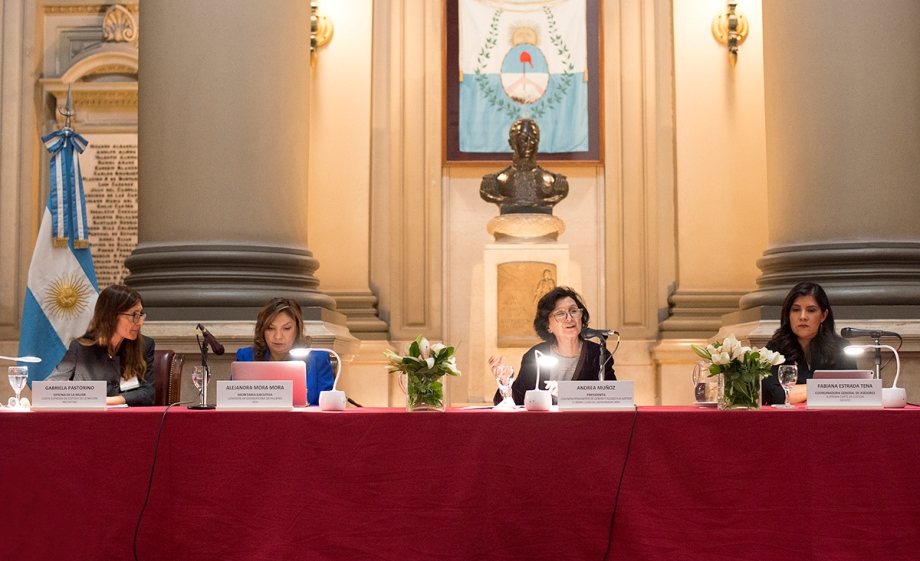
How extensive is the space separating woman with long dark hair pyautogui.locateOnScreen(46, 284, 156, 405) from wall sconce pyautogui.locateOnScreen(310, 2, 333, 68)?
3.76 m

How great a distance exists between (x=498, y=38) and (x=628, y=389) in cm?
525

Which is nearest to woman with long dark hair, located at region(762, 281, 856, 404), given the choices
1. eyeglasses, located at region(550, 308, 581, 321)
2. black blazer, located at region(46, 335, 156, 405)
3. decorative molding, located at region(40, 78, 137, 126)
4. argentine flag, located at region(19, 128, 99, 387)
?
eyeglasses, located at region(550, 308, 581, 321)

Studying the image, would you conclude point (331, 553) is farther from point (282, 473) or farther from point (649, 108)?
point (649, 108)

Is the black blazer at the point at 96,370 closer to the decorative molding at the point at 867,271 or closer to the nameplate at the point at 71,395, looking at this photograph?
the nameplate at the point at 71,395

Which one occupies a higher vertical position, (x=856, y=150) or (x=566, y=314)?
(x=856, y=150)

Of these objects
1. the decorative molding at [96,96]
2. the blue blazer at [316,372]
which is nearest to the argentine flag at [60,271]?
the decorative molding at [96,96]

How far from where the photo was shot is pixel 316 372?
4496mm

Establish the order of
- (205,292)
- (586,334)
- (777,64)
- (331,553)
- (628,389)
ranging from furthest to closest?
(777,64), (205,292), (586,334), (628,389), (331,553)

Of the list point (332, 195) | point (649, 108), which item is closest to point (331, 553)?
point (332, 195)

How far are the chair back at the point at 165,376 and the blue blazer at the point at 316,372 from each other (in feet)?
1.19

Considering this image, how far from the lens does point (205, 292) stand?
5363mm

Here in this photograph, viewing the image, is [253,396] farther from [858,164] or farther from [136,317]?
[858,164]

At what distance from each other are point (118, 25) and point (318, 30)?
1513 mm

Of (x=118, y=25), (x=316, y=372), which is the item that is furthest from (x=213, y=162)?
(x=118, y=25)
